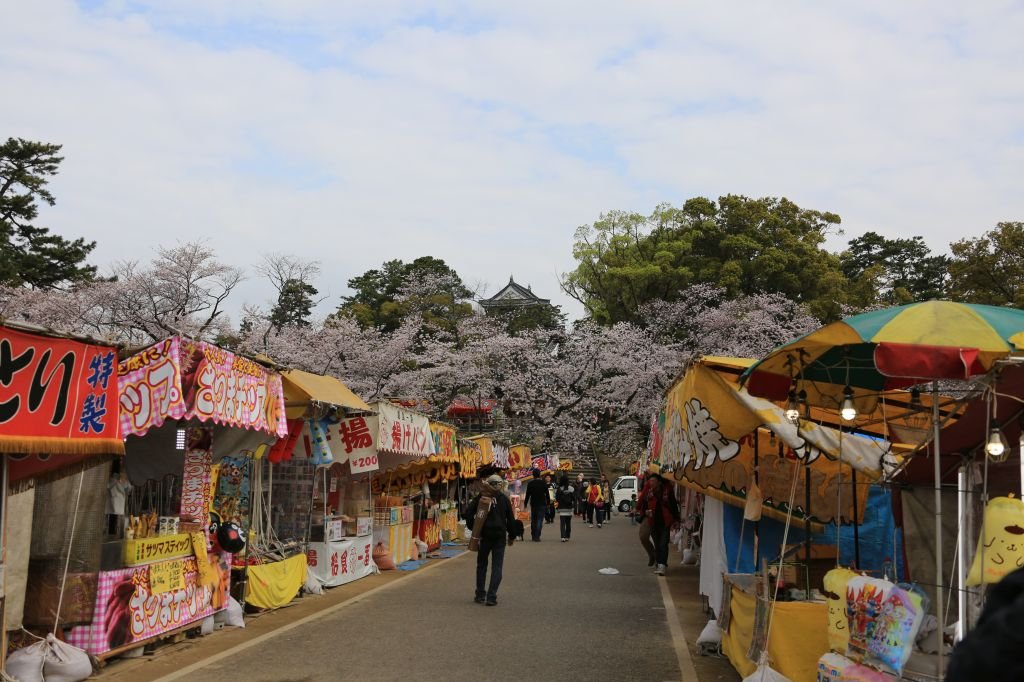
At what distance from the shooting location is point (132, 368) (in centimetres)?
909

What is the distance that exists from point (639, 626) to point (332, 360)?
33.7 metres

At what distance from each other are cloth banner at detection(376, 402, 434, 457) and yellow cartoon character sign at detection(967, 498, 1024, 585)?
11.8 m

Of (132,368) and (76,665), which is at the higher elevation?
(132,368)

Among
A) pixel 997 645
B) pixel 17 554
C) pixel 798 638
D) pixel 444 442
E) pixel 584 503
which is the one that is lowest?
pixel 584 503

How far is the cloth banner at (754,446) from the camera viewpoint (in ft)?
29.1

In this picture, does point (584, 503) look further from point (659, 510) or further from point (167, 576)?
point (167, 576)

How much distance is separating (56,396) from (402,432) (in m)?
11.0

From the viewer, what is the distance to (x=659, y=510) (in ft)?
57.7

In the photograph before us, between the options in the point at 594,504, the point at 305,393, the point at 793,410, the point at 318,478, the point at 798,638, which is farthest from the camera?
the point at 594,504

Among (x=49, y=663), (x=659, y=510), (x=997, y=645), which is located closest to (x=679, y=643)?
(x=49, y=663)

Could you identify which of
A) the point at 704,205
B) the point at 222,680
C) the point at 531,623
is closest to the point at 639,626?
the point at 531,623

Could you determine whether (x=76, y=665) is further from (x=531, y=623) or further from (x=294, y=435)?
(x=294, y=435)

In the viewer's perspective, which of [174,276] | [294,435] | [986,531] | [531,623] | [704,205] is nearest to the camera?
[986,531]

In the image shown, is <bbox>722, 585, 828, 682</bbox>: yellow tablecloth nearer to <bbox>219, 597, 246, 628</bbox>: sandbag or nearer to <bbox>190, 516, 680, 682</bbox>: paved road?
<bbox>190, 516, 680, 682</bbox>: paved road
